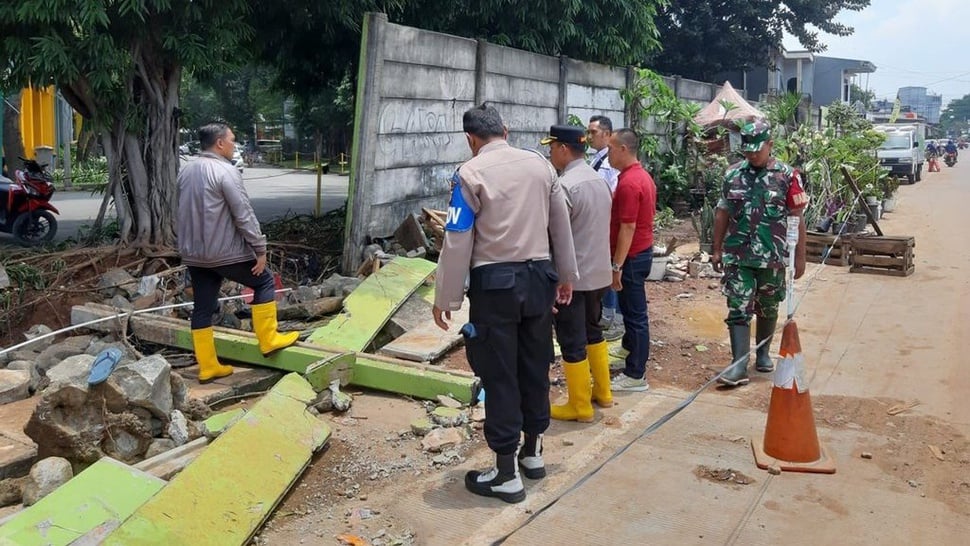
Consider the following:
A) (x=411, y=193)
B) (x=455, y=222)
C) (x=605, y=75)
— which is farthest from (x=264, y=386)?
(x=605, y=75)

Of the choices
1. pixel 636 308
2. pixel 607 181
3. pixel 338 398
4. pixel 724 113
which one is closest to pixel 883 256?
pixel 607 181

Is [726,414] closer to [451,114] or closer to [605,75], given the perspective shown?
[451,114]

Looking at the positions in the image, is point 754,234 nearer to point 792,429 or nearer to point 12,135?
point 792,429

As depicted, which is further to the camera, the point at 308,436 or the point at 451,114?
the point at 451,114

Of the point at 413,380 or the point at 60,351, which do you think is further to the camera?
the point at 60,351

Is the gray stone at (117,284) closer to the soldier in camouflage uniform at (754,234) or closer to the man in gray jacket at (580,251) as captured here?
the man in gray jacket at (580,251)

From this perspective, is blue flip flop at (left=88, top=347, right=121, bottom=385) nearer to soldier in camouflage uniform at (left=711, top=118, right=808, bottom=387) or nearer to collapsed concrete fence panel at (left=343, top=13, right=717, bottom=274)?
soldier in camouflage uniform at (left=711, top=118, right=808, bottom=387)

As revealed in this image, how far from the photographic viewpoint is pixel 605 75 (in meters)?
14.0

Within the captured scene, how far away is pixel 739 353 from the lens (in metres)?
6.12

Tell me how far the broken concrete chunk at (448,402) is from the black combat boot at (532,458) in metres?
0.94

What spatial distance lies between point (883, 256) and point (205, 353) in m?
8.17

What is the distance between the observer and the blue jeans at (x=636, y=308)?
5.91 metres

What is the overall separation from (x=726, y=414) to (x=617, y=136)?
6.28ft

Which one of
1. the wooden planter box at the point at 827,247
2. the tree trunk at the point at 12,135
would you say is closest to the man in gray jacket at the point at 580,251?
the wooden planter box at the point at 827,247
